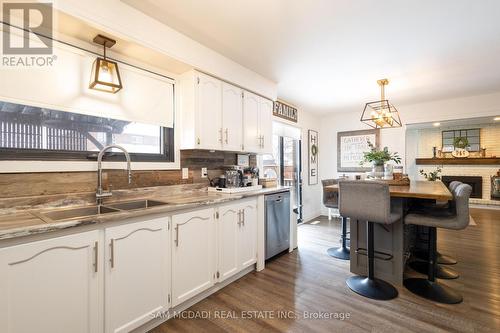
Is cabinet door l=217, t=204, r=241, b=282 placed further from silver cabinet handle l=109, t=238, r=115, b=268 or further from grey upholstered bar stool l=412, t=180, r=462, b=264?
grey upholstered bar stool l=412, t=180, r=462, b=264

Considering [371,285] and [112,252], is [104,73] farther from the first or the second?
[371,285]

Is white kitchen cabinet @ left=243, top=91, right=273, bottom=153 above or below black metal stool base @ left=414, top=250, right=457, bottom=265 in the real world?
above

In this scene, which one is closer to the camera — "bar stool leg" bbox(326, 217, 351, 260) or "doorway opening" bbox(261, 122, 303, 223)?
"bar stool leg" bbox(326, 217, 351, 260)

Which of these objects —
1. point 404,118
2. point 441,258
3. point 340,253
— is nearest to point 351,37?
point 340,253

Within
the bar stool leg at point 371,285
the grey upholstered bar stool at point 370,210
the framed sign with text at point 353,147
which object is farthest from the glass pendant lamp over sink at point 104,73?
the framed sign with text at point 353,147

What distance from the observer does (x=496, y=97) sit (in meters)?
4.11

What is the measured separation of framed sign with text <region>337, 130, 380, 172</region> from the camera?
5.23m

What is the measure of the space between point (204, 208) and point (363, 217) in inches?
56.6

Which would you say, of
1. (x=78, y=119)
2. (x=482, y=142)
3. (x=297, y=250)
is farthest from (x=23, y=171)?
(x=482, y=142)

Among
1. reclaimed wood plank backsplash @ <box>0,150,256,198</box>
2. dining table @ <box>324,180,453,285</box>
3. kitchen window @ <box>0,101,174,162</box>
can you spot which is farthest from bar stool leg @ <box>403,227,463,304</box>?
kitchen window @ <box>0,101,174,162</box>

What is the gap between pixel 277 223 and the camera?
3.09m

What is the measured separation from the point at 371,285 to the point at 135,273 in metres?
2.15

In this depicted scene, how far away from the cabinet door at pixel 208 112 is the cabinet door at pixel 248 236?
0.78 m

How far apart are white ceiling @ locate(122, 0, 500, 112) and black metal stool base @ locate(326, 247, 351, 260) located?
245 centimetres
